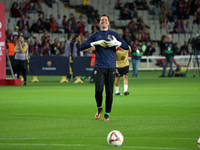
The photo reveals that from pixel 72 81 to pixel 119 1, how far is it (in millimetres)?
18337

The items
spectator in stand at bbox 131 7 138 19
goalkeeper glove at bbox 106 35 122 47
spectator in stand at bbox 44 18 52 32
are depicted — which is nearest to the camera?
goalkeeper glove at bbox 106 35 122 47

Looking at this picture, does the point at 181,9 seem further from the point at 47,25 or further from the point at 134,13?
the point at 47,25

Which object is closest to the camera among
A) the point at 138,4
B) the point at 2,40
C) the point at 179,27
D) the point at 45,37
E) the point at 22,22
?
the point at 2,40

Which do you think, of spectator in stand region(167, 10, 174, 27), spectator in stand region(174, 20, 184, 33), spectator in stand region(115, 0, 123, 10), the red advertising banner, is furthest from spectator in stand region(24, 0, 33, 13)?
the red advertising banner

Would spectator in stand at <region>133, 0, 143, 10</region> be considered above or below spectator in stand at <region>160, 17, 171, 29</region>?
above

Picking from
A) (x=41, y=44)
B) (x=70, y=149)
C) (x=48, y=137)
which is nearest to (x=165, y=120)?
(x=48, y=137)

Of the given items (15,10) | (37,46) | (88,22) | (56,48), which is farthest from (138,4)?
(56,48)

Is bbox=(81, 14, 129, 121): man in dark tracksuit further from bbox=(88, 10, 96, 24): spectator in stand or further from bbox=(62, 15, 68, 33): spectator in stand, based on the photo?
bbox=(88, 10, 96, 24): spectator in stand

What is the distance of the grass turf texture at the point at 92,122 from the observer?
9469mm

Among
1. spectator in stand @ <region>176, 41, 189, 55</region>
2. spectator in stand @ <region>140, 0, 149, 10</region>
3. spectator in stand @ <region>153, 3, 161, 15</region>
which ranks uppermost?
spectator in stand @ <region>140, 0, 149, 10</region>

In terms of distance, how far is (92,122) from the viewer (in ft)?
40.9

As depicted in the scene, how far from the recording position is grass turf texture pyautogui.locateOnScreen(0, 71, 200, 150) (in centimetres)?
947

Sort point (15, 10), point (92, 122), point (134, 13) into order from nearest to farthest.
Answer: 1. point (92, 122)
2. point (15, 10)
3. point (134, 13)

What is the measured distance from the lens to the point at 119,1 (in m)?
47.4
